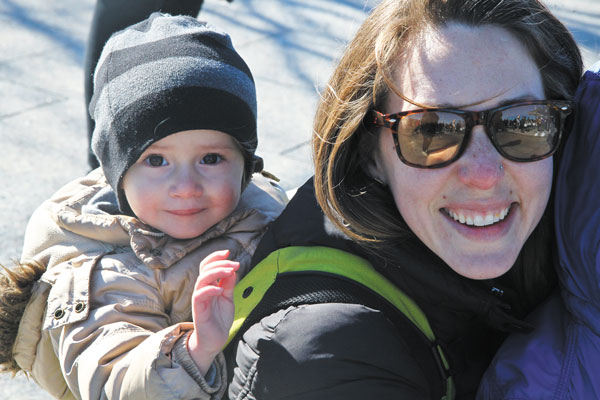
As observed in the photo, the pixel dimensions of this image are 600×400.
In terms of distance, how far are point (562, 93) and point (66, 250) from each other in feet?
4.76

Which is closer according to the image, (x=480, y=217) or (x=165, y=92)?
(x=480, y=217)

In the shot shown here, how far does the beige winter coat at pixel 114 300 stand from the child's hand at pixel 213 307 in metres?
0.08

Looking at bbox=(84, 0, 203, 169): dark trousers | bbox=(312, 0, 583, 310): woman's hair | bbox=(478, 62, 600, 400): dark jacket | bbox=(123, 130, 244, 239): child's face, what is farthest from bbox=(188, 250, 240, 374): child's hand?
bbox=(84, 0, 203, 169): dark trousers

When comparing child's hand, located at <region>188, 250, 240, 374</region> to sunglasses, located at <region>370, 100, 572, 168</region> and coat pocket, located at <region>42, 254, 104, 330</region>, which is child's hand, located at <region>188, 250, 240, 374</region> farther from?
sunglasses, located at <region>370, 100, 572, 168</region>

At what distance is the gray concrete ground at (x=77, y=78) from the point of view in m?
4.08

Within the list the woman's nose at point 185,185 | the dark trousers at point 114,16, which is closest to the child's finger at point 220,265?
the woman's nose at point 185,185

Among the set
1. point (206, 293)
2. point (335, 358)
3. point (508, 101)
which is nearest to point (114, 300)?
point (206, 293)

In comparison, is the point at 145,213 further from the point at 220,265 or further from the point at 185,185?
the point at 220,265

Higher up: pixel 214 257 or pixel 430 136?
pixel 430 136

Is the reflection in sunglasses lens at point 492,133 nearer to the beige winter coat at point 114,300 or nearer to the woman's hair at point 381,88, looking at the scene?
the woman's hair at point 381,88

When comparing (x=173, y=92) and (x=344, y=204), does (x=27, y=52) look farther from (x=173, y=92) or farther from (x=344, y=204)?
(x=344, y=204)

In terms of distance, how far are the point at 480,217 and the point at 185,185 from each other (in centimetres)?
87

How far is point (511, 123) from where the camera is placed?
1.73m

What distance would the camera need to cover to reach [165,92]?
224 centimetres
